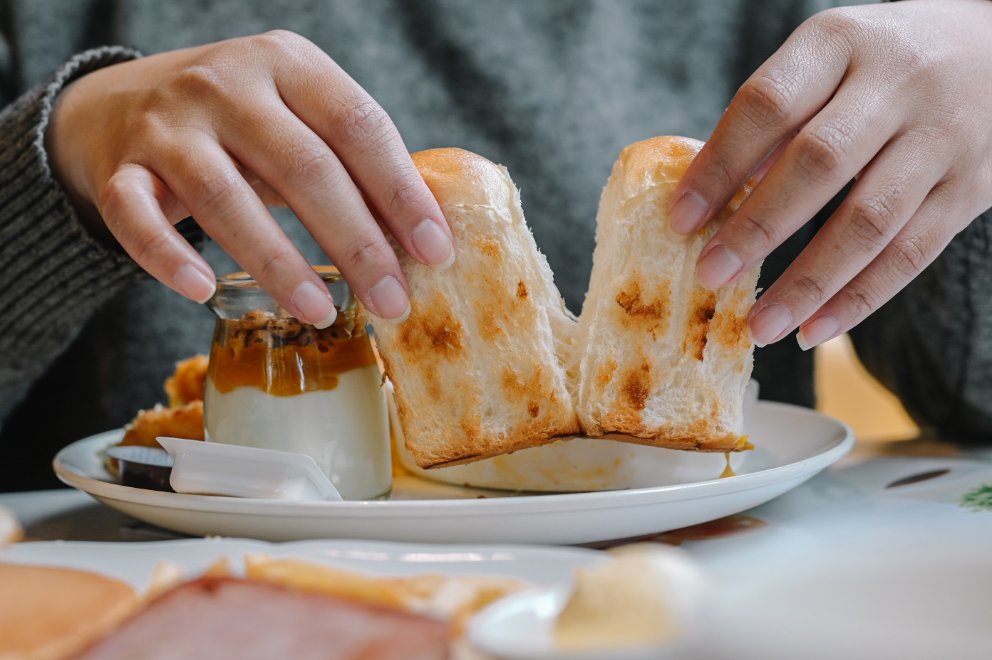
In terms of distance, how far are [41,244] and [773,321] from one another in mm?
759

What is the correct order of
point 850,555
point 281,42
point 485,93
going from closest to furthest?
point 850,555
point 281,42
point 485,93

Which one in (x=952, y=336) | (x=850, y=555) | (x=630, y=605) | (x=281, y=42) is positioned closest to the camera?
(x=630, y=605)

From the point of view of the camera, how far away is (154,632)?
1.47 feet

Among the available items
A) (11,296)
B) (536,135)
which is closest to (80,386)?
(11,296)

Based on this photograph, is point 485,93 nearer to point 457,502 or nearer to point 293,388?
point 293,388

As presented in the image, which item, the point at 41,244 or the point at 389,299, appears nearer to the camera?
the point at 389,299

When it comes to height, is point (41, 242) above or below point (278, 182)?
below

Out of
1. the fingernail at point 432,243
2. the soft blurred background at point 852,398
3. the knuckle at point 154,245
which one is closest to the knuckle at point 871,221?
the fingernail at point 432,243

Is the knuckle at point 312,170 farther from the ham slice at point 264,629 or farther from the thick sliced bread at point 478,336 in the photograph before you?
the ham slice at point 264,629

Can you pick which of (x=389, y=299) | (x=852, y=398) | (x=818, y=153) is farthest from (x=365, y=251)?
(x=852, y=398)

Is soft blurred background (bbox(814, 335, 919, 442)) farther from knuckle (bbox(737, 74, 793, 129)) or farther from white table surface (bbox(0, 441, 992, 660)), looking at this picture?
knuckle (bbox(737, 74, 793, 129))

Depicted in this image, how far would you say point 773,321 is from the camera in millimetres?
761

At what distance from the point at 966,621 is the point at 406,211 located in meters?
0.48

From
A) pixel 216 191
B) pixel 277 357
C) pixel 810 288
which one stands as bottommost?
pixel 277 357
